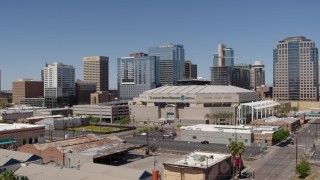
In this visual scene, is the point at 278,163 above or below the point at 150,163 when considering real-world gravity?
above

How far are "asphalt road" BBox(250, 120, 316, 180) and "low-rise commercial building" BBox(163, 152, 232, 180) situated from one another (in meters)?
7.98

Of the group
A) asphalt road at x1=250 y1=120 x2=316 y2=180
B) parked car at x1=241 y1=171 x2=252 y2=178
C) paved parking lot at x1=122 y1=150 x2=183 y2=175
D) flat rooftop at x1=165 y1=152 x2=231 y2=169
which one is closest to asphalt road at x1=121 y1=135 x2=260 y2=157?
asphalt road at x1=250 y1=120 x2=316 y2=180

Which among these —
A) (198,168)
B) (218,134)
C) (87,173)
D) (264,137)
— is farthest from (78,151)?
(264,137)

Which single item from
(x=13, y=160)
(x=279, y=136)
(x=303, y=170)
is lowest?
(x=303, y=170)

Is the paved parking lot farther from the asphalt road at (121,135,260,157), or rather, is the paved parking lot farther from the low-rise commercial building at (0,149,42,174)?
the low-rise commercial building at (0,149,42,174)

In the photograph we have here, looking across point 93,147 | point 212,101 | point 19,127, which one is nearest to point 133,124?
point 212,101

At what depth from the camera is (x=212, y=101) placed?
19912 cm

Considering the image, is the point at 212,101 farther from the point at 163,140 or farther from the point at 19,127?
the point at 19,127

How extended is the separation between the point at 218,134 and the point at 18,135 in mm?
67809

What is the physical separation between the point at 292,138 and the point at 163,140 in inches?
1928

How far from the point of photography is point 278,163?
94750mm

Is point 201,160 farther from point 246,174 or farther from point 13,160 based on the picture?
point 13,160

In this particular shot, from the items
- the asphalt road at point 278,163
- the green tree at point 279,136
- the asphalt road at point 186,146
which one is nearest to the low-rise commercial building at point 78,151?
the asphalt road at point 186,146

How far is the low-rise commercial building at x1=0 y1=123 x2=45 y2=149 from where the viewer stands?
121062 mm
